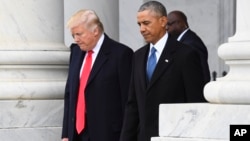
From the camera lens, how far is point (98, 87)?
40.5 ft

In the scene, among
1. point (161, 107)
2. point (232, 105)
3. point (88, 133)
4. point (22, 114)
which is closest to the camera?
point (232, 105)

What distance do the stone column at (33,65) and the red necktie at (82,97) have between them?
4.17 ft

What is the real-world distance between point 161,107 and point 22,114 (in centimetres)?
Answer: 329

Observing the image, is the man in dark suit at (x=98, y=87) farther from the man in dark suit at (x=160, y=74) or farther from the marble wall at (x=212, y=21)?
the marble wall at (x=212, y=21)

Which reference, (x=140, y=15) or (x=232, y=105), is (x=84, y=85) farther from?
(x=232, y=105)

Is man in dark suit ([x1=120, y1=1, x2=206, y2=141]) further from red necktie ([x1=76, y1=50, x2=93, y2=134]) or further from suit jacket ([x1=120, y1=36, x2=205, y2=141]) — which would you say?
red necktie ([x1=76, y1=50, x2=93, y2=134])

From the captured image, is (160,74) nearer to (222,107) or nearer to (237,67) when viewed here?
(237,67)

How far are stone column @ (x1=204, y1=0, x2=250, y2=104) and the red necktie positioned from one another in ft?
7.21

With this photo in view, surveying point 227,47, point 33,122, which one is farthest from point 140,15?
point 33,122

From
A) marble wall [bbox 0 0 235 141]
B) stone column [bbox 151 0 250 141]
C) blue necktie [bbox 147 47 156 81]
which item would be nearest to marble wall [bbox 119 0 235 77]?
marble wall [bbox 0 0 235 141]

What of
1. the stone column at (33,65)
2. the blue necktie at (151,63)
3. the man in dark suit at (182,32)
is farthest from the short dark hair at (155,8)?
the stone column at (33,65)

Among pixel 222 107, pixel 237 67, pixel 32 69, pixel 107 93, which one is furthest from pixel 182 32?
pixel 222 107

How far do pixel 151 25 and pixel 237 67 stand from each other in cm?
123

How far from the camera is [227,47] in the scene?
34.2 ft
